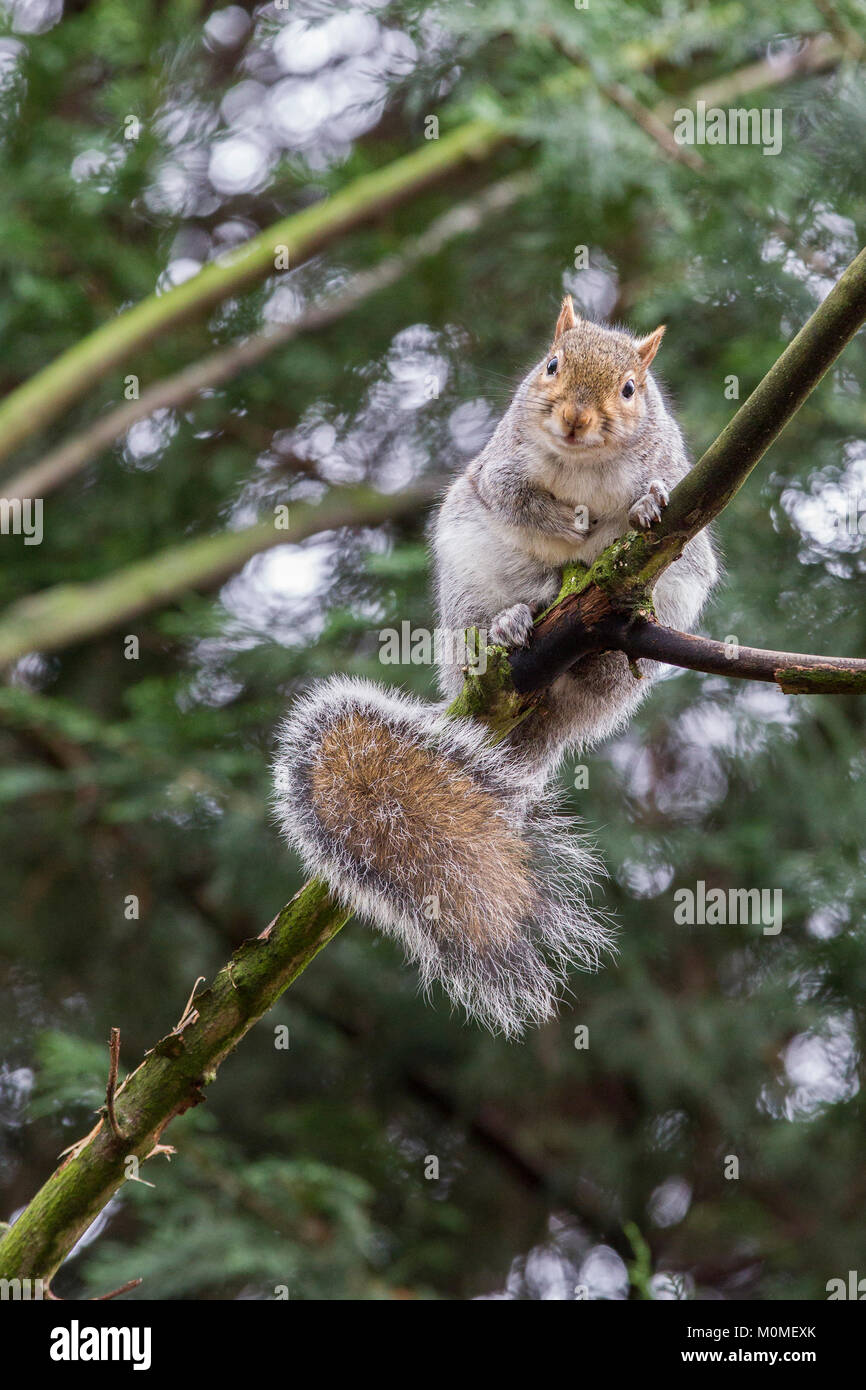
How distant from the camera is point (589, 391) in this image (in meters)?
2.04

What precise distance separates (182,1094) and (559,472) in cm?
111

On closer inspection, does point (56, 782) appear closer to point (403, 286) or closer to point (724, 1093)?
point (403, 286)

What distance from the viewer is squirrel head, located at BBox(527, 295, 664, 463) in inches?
77.0

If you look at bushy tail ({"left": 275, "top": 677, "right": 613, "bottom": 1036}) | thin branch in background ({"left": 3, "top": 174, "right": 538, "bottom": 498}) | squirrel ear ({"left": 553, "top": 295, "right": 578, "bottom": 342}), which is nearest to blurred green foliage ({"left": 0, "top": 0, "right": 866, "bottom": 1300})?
thin branch in background ({"left": 3, "top": 174, "right": 538, "bottom": 498})

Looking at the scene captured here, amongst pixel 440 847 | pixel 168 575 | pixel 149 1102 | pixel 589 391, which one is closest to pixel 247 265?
pixel 168 575

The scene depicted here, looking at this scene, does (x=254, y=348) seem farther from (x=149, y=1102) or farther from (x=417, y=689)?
(x=149, y=1102)

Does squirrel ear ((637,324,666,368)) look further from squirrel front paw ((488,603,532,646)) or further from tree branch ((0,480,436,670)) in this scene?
tree branch ((0,480,436,670))

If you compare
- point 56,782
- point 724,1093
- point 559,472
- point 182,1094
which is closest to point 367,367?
point 56,782

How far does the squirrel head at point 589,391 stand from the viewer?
1957 mm

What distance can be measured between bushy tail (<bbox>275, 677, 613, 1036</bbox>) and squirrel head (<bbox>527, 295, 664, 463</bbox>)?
0.47 metres

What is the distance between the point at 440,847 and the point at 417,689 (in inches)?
53.7

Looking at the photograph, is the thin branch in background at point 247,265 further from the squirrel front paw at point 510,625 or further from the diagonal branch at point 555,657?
the diagonal branch at point 555,657

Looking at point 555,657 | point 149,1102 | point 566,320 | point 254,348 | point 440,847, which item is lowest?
point 149,1102

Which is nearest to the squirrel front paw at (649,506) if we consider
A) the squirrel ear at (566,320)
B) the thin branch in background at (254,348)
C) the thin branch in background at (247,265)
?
the squirrel ear at (566,320)
